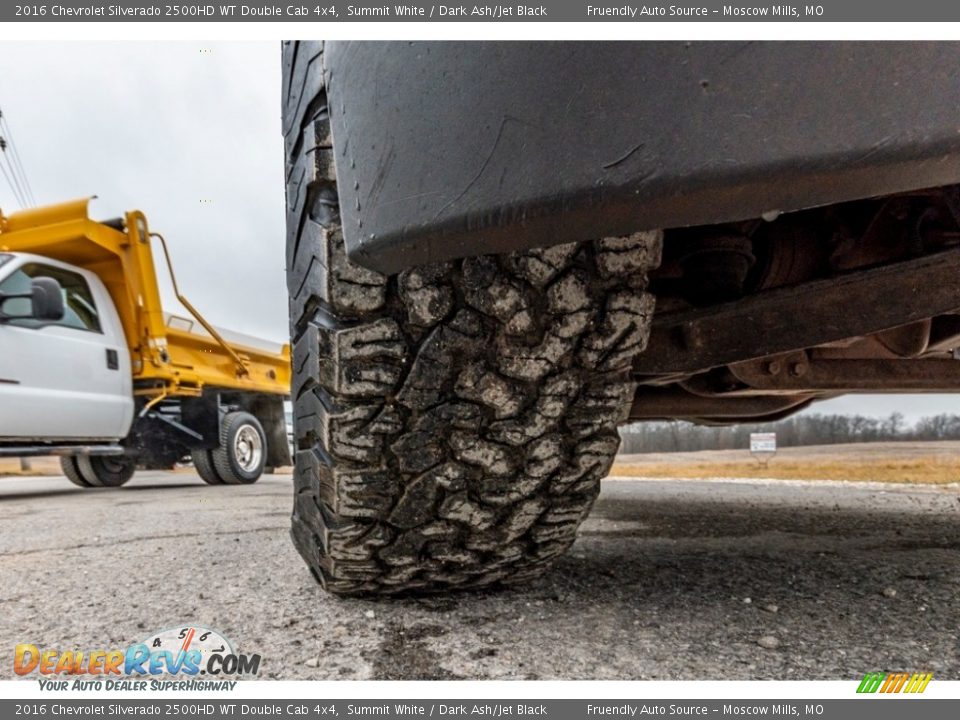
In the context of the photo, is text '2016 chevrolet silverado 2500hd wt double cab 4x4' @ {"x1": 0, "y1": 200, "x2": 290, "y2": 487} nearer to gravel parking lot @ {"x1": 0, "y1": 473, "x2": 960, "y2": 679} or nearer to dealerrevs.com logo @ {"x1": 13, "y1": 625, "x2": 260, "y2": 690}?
gravel parking lot @ {"x1": 0, "y1": 473, "x2": 960, "y2": 679}

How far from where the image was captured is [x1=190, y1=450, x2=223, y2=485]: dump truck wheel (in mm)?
3836

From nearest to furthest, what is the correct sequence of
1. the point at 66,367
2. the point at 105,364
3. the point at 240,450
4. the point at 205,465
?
the point at 66,367
the point at 105,364
the point at 205,465
the point at 240,450

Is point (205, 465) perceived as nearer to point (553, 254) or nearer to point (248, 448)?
point (248, 448)

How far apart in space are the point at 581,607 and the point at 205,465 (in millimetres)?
3609

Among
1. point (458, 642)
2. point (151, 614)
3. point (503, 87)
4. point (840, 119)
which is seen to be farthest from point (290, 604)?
point (840, 119)

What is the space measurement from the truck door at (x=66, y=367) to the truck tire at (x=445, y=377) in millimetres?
2618

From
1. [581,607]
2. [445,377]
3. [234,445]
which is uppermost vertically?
[445,377]

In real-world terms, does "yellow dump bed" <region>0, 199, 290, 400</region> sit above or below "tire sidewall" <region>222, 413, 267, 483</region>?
above

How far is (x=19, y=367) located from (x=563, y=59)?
10.2 feet

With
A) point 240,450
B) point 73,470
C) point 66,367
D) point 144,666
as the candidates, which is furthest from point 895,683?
point 73,470

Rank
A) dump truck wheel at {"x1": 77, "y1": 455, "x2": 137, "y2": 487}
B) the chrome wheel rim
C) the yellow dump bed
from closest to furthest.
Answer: the yellow dump bed → dump truck wheel at {"x1": 77, "y1": 455, "x2": 137, "y2": 487} → the chrome wheel rim

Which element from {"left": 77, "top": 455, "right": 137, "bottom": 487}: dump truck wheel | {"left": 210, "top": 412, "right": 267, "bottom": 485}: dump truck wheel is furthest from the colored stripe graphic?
{"left": 77, "top": 455, "right": 137, "bottom": 487}: dump truck wheel

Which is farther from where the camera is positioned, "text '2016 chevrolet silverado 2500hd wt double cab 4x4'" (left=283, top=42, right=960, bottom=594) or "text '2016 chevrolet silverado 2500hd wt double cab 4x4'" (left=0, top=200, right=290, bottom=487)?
"text '2016 chevrolet silverado 2500hd wt double cab 4x4'" (left=0, top=200, right=290, bottom=487)

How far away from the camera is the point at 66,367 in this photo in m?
2.87
